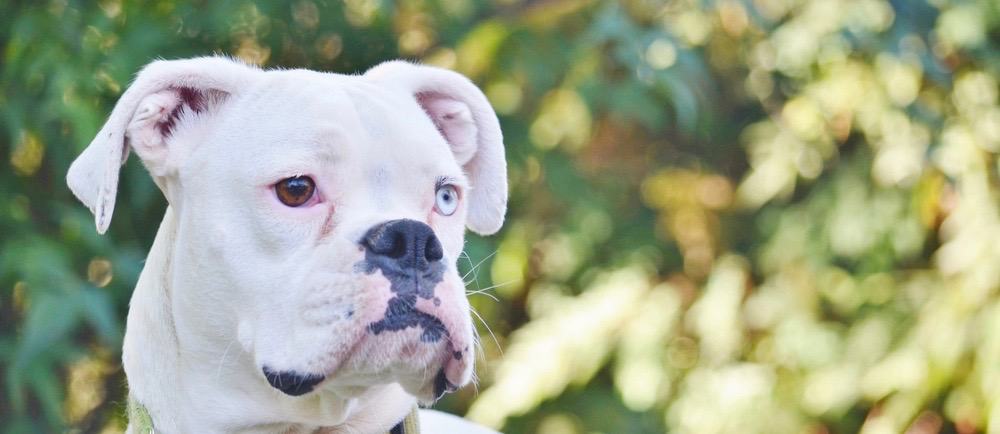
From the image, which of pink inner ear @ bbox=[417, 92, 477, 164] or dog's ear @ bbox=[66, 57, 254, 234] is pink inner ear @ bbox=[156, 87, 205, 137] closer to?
dog's ear @ bbox=[66, 57, 254, 234]

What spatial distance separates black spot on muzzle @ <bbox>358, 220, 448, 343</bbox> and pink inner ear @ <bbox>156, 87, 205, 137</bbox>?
0.57 meters

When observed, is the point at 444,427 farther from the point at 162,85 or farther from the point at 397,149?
the point at 162,85

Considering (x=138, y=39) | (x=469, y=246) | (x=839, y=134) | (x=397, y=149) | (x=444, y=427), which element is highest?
(x=397, y=149)

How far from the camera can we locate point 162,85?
2.27 meters

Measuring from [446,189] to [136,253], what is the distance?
70.3 inches

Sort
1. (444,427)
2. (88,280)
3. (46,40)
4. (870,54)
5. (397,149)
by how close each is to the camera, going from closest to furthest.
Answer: (397,149) → (444,427) → (46,40) → (88,280) → (870,54)

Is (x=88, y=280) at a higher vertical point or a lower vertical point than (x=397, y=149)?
lower

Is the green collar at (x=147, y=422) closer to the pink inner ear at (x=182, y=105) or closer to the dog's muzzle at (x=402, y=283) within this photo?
the dog's muzzle at (x=402, y=283)

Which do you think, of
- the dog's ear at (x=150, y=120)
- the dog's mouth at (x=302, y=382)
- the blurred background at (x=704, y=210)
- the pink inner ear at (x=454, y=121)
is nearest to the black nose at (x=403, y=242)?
the dog's mouth at (x=302, y=382)

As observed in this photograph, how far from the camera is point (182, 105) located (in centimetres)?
232

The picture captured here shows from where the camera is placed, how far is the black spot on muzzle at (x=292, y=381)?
1.97 meters

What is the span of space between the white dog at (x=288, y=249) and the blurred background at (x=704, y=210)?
154 centimetres

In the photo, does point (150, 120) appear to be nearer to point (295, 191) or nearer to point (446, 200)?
point (295, 191)

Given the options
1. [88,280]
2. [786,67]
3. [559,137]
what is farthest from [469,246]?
[786,67]
